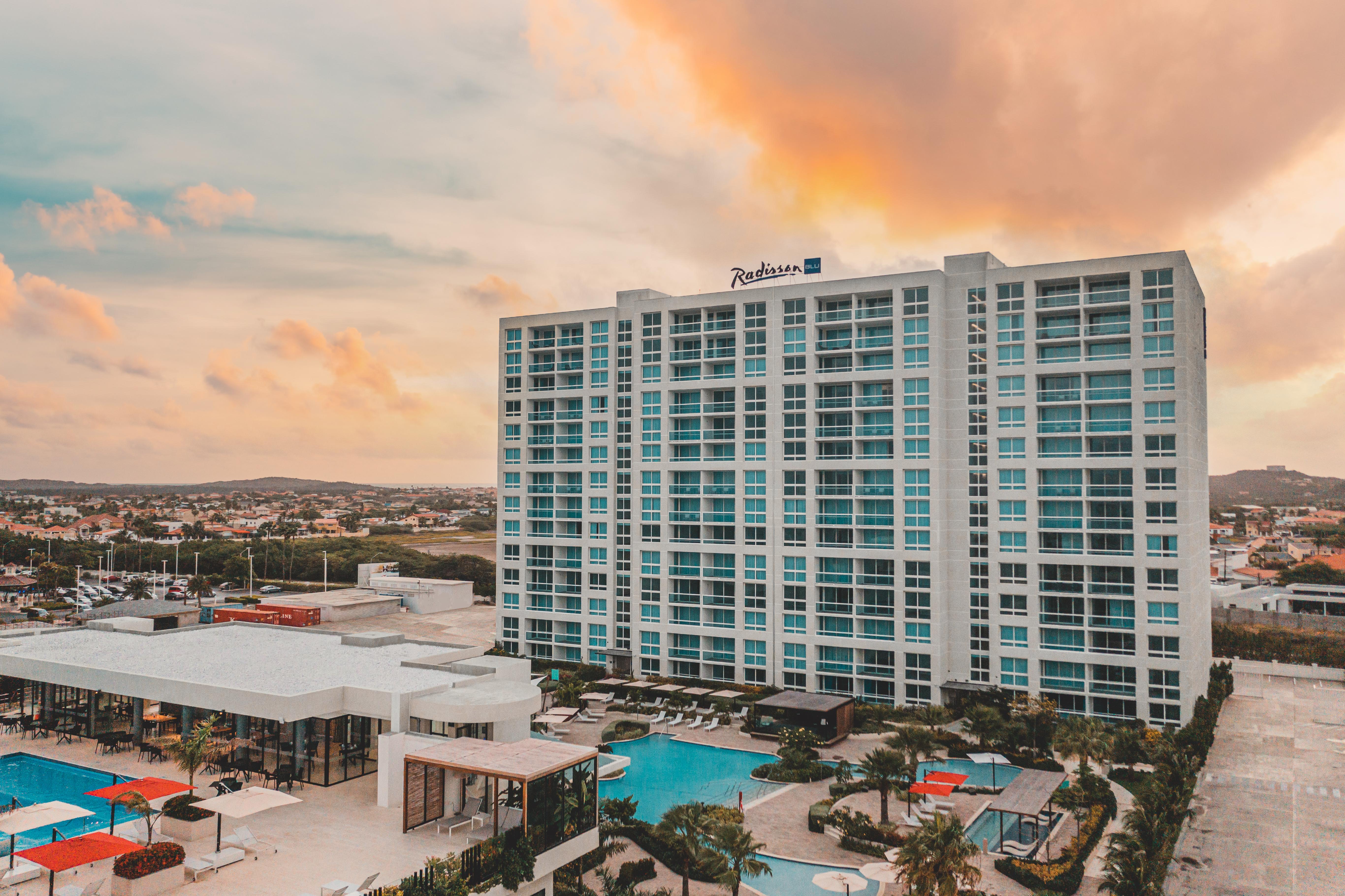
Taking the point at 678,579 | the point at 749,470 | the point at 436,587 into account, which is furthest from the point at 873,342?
the point at 436,587

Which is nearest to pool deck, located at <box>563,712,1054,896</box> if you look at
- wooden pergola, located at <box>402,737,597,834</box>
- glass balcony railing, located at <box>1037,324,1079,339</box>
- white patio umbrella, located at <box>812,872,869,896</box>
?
white patio umbrella, located at <box>812,872,869,896</box>

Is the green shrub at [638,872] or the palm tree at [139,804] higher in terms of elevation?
the palm tree at [139,804]

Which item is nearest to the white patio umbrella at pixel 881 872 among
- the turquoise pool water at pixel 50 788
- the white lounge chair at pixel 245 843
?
the white lounge chair at pixel 245 843

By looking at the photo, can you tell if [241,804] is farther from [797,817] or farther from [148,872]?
[797,817]

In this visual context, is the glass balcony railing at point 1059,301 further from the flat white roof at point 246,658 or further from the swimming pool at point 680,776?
the flat white roof at point 246,658

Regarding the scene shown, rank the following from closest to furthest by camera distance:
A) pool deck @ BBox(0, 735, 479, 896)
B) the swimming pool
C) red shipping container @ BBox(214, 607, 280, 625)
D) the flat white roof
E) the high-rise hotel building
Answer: pool deck @ BBox(0, 735, 479, 896), the flat white roof, the swimming pool, the high-rise hotel building, red shipping container @ BBox(214, 607, 280, 625)

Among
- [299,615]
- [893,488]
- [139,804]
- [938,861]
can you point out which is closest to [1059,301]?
[893,488]

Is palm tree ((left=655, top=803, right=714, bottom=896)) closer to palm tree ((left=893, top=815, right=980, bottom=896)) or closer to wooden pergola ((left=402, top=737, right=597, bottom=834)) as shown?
wooden pergola ((left=402, top=737, right=597, bottom=834))

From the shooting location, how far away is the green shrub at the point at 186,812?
27828 millimetres

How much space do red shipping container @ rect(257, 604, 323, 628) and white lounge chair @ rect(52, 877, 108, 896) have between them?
65676mm

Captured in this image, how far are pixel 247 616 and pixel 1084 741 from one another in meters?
74.5

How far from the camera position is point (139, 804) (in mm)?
26891

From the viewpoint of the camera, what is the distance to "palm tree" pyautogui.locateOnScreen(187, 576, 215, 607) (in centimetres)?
10606

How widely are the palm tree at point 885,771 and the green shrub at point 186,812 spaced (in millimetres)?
23998
